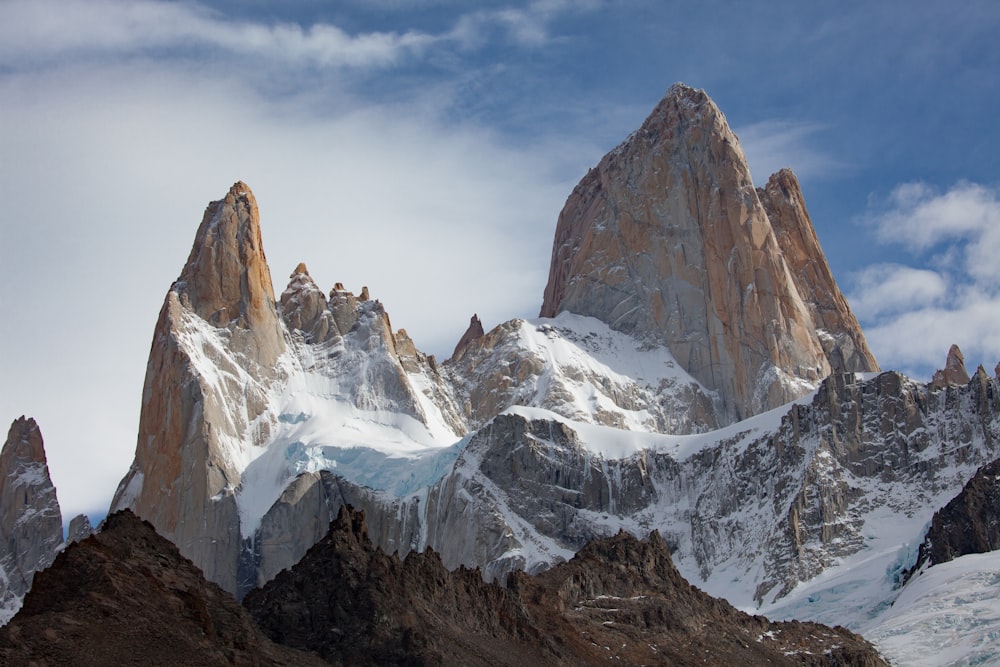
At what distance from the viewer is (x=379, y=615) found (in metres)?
122

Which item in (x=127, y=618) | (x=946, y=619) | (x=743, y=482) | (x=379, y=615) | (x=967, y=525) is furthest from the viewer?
(x=743, y=482)

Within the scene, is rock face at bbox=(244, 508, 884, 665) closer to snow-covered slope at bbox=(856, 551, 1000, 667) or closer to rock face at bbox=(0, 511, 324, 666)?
rock face at bbox=(0, 511, 324, 666)

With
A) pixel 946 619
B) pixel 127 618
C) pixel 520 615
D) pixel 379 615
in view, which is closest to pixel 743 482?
pixel 946 619

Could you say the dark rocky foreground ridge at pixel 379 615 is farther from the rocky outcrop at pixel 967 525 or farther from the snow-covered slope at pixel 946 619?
the rocky outcrop at pixel 967 525

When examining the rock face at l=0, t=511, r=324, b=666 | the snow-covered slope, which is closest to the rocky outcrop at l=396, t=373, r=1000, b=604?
the snow-covered slope

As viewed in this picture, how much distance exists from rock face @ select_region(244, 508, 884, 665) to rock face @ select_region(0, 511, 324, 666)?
18.7ft

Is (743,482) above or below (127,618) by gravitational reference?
above

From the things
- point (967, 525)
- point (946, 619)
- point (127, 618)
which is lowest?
point (946, 619)

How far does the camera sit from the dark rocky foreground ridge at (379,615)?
4173 inches

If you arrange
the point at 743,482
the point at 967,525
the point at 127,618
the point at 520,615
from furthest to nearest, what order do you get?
the point at 743,482
the point at 967,525
the point at 520,615
the point at 127,618

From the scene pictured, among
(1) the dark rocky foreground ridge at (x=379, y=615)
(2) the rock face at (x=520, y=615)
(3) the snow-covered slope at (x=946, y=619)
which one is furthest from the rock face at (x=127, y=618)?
(3) the snow-covered slope at (x=946, y=619)

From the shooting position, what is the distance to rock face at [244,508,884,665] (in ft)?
400

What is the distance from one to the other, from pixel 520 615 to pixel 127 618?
3520cm

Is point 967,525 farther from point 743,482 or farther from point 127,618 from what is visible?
point 127,618
